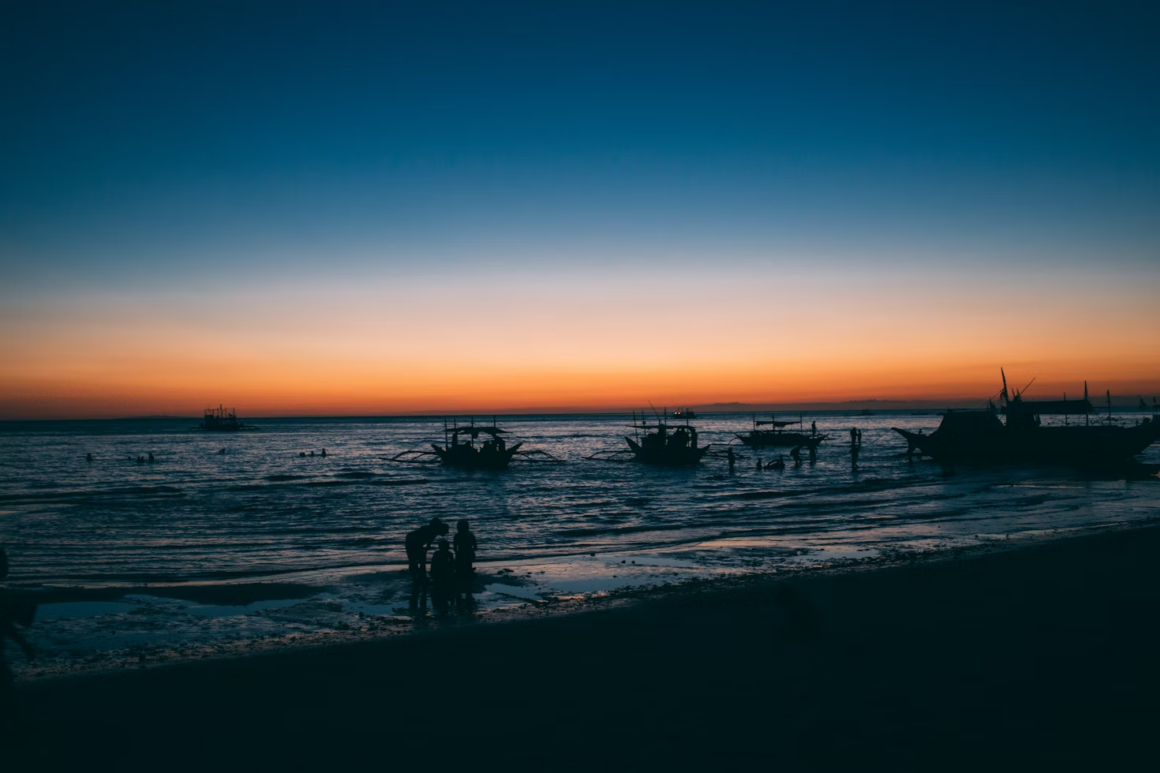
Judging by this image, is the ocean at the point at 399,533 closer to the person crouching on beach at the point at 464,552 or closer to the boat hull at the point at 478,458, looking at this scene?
the person crouching on beach at the point at 464,552

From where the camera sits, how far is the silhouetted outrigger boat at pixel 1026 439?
5016cm

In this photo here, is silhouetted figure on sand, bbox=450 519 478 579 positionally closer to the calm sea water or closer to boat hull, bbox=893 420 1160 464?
the calm sea water

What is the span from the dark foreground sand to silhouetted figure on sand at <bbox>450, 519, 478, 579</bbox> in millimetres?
4125

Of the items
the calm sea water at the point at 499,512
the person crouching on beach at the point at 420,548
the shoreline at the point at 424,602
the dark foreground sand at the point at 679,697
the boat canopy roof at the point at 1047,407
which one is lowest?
the calm sea water at the point at 499,512

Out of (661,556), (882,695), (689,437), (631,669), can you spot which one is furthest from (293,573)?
(689,437)

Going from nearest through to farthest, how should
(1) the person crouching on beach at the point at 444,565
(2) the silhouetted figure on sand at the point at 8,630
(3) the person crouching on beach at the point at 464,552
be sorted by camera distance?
1. (2) the silhouetted figure on sand at the point at 8,630
2. (1) the person crouching on beach at the point at 444,565
3. (3) the person crouching on beach at the point at 464,552

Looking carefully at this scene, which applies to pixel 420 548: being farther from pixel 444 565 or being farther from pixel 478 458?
pixel 478 458

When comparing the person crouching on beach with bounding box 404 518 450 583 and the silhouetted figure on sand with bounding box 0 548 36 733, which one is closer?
the silhouetted figure on sand with bounding box 0 548 36 733

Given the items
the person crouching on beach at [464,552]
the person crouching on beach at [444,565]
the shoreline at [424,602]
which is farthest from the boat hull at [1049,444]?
the person crouching on beach at [444,565]

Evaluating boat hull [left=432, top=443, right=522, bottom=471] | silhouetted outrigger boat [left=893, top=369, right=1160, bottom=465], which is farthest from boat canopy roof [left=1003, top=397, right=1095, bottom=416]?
boat hull [left=432, top=443, right=522, bottom=471]

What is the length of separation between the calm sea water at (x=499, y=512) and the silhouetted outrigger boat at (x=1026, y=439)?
3.05 metres

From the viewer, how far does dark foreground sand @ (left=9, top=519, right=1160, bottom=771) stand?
21.9 feet

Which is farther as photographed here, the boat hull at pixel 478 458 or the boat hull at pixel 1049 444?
the boat hull at pixel 478 458

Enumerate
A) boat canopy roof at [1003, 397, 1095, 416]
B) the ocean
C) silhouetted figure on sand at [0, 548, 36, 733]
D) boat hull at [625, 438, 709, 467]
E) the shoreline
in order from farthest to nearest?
boat hull at [625, 438, 709, 467], boat canopy roof at [1003, 397, 1095, 416], the ocean, the shoreline, silhouetted figure on sand at [0, 548, 36, 733]
